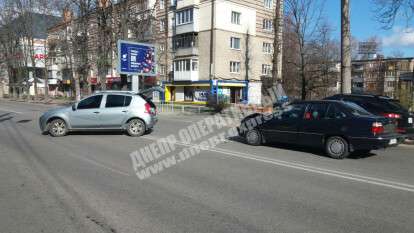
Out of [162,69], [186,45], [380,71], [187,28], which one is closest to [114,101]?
[187,28]

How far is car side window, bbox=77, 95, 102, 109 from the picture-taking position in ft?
40.0

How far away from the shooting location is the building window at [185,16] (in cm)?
4324

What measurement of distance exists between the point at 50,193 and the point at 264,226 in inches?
137

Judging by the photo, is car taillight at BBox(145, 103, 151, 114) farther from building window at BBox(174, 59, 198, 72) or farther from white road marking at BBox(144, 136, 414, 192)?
building window at BBox(174, 59, 198, 72)

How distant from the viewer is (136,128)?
1247 cm

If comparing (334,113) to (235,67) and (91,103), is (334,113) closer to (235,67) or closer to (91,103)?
(91,103)

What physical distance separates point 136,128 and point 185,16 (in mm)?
34295

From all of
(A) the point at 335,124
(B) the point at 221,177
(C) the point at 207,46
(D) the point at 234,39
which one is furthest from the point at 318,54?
(B) the point at 221,177

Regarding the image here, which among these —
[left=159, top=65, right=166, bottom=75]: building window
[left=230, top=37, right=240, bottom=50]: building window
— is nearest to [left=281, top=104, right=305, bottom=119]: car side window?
[left=230, top=37, right=240, bottom=50]: building window

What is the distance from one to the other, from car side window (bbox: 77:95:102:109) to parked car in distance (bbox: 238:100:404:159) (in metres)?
5.70

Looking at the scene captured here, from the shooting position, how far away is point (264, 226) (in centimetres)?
432

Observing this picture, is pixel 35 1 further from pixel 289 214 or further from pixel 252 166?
pixel 289 214

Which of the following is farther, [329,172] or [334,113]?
[334,113]

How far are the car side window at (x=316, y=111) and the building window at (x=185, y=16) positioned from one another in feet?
118
